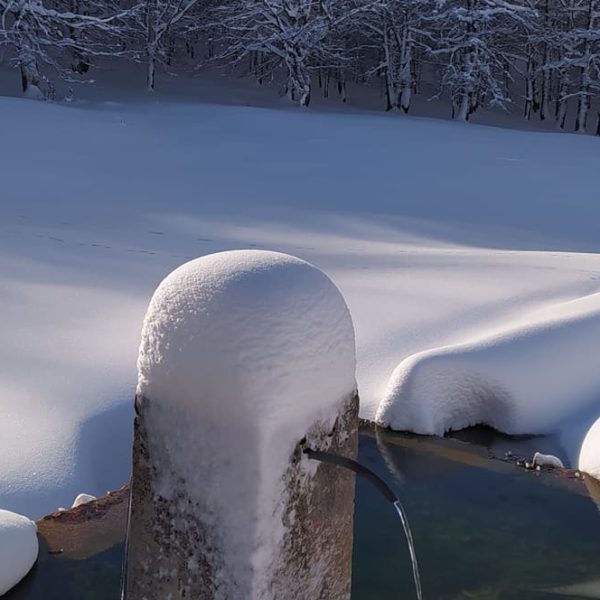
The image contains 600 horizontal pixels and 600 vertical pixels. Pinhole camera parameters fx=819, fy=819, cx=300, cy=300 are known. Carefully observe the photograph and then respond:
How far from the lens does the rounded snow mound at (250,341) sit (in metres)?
1.57

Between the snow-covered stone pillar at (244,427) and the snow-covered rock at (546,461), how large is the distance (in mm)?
2732

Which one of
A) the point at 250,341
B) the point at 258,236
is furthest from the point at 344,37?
the point at 250,341

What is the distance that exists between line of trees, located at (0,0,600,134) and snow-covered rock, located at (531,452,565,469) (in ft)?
45.2

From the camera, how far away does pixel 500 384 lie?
4.54m

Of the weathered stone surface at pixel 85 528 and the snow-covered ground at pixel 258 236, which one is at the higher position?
the snow-covered ground at pixel 258 236

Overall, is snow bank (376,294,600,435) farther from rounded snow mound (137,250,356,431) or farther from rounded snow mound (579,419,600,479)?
rounded snow mound (137,250,356,431)

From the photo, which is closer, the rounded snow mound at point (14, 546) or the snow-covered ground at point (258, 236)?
the rounded snow mound at point (14, 546)

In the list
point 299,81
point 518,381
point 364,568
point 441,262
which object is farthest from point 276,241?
point 299,81

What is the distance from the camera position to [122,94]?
19.3 meters

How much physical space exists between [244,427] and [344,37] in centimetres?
2477

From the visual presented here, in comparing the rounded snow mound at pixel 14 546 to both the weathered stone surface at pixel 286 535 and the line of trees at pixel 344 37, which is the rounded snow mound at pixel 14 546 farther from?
the line of trees at pixel 344 37

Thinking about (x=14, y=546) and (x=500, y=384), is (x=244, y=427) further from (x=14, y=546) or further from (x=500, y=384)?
(x=500, y=384)

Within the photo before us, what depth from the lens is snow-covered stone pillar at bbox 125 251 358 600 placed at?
1577 mm

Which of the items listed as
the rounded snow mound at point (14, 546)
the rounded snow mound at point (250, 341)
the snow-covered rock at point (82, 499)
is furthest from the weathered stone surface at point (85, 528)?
the rounded snow mound at point (250, 341)
